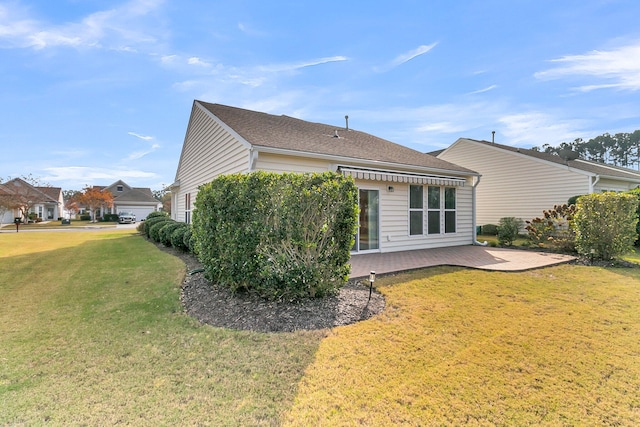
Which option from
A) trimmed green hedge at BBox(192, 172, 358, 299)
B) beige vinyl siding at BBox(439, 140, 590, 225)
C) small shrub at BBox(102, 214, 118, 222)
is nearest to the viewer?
trimmed green hedge at BBox(192, 172, 358, 299)

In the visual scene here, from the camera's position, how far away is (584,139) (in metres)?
46.0

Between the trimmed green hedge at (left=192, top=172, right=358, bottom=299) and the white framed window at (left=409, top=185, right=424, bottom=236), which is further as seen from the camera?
the white framed window at (left=409, top=185, right=424, bottom=236)

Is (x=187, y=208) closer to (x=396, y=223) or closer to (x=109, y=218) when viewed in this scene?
(x=396, y=223)

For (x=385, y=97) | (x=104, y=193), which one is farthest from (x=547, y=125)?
(x=104, y=193)

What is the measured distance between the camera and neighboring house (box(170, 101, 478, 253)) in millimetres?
8711

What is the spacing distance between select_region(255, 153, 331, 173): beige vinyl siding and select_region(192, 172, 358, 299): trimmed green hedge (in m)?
2.84

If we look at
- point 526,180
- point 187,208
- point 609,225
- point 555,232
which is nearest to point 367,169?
point 609,225

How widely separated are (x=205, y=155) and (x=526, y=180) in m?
18.3

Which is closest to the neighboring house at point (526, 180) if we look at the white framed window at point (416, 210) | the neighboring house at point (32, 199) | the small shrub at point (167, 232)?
the white framed window at point (416, 210)

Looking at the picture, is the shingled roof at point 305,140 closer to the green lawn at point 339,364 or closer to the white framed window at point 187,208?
the green lawn at point 339,364

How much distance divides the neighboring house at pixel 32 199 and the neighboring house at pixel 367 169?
36192mm

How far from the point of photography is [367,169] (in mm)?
9945

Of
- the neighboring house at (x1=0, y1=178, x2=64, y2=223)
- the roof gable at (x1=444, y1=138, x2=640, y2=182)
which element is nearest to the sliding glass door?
the roof gable at (x1=444, y1=138, x2=640, y2=182)

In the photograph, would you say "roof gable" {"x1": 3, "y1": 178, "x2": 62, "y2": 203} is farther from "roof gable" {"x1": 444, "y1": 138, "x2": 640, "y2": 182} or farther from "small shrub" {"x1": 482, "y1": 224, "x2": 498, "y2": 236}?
"roof gable" {"x1": 444, "y1": 138, "x2": 640, "y2": 182}
